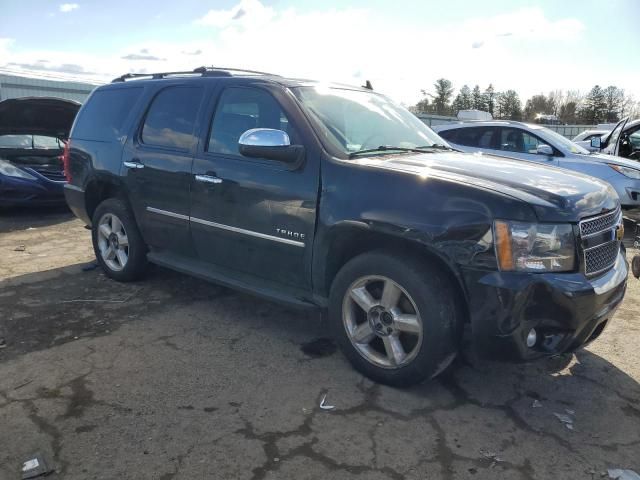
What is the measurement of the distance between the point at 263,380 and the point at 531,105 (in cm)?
5177

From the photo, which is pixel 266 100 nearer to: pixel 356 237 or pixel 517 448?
pixel 356 237

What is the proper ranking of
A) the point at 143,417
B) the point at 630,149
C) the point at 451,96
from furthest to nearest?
the point at 451,96 < the point at 630,149 < the point at 143,417

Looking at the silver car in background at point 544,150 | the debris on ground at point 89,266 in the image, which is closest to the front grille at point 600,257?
the silver car in background at point 544,150

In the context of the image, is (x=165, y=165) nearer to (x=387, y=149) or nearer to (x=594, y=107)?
(x=387, y=149)

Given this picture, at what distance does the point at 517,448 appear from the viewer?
2721 mm

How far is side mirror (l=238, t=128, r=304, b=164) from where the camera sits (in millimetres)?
3453

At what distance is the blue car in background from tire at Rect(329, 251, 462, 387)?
7.00 m

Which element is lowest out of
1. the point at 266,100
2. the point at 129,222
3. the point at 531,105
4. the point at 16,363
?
the point at 16,363

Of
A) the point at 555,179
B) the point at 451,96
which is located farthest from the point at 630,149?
the point at 451,96

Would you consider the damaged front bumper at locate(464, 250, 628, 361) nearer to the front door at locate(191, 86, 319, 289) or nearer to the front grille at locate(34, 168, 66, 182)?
the front door at locate(191, 86, 319, 289)

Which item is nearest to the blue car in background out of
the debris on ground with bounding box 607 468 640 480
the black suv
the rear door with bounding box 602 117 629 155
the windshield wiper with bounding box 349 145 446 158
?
the black suv

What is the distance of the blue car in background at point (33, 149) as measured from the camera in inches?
334

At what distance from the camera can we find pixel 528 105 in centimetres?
4900

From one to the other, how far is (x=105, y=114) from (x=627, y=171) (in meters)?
7.41
